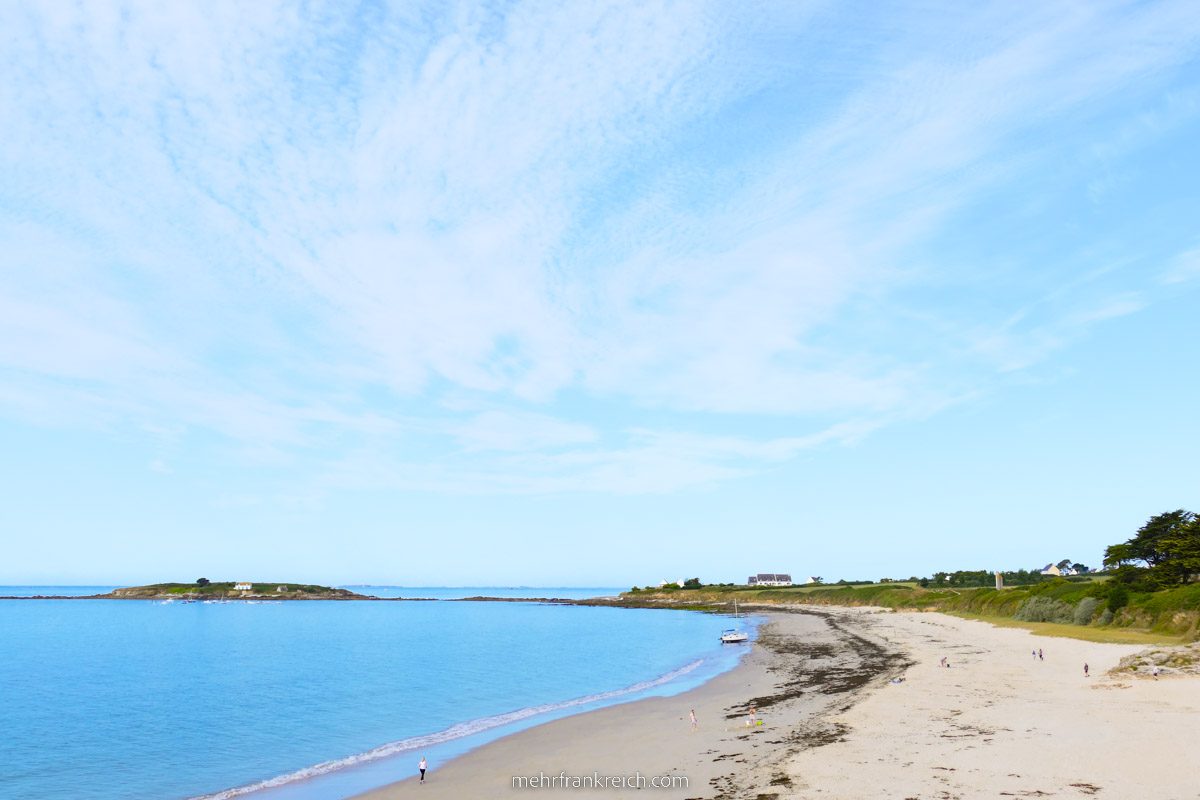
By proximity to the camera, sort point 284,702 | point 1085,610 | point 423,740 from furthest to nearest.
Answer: point 1085,610
point 284,702
point 423,740

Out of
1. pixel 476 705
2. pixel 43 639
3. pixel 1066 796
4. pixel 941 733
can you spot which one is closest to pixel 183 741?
pixel 476 705

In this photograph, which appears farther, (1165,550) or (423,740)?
(1165,550)

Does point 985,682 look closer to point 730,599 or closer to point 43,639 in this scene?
point 43,639

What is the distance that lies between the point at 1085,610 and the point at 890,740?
4719 centimetres

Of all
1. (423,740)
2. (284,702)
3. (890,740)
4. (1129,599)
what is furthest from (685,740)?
(1129,599)

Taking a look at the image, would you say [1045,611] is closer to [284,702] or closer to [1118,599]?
[1118,599]

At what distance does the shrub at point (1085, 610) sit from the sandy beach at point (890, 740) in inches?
668

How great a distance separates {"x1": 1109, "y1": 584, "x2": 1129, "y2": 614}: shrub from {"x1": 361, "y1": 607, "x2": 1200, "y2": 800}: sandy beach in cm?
1360

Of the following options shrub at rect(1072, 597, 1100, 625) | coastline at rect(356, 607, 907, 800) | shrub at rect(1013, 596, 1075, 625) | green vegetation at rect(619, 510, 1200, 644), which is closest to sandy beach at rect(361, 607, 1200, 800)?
coastline at rect(356, 607, 907, 800)

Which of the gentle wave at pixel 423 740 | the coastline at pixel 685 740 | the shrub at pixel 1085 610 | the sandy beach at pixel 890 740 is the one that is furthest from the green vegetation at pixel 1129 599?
the gentle wave at pixel 423 740

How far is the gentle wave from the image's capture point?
24578 millimetres

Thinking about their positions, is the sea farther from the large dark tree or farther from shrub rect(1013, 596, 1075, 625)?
the large dark tree

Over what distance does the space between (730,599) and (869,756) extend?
543 feet

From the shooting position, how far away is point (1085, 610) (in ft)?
188
